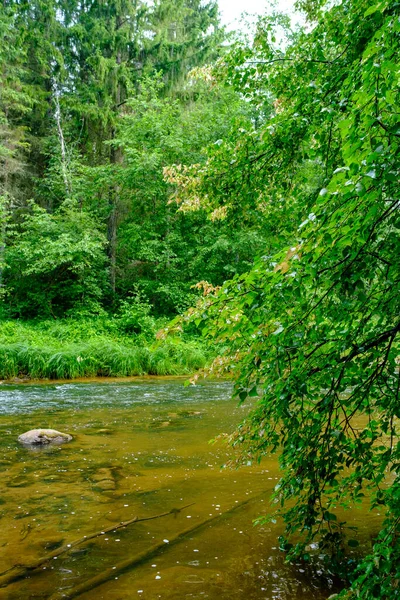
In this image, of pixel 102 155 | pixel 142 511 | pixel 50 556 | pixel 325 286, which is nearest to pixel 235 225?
pixel 325 286

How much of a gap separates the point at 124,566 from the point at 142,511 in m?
1.06

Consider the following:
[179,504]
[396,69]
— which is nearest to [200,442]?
[179,504]

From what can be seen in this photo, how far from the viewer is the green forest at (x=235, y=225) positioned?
7.41 feet

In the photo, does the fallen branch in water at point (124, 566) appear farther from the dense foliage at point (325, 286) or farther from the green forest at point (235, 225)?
the dense foliage at point (325, 286)

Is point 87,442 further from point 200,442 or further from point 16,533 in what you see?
point 16,533

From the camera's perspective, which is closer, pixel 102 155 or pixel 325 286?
pixel 325 286

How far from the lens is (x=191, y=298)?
66.8 ft

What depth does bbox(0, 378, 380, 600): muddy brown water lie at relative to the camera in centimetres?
354

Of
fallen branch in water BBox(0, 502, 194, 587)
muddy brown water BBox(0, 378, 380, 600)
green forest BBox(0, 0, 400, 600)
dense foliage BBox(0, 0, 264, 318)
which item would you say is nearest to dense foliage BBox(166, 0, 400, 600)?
green forest BBox(0, 0, 400, 600)

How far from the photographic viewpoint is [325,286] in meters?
2.41

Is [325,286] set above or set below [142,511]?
above

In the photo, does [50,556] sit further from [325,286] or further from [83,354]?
[83,354]

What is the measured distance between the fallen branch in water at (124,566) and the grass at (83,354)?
31.9 ft

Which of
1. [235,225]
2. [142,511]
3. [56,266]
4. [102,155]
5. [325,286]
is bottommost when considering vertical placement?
[142,511]
